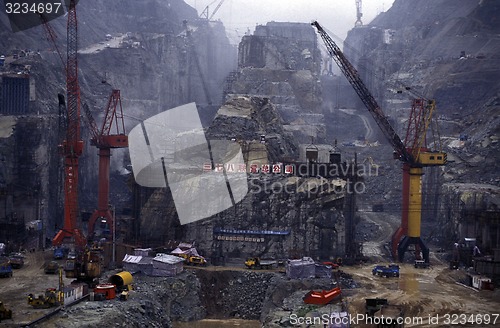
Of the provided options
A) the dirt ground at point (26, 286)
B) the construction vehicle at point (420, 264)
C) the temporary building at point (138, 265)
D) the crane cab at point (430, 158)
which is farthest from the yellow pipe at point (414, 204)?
the dirt ground at point (26, 286)

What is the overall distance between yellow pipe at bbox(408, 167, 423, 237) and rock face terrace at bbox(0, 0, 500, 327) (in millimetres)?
3406

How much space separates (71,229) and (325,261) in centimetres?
2229

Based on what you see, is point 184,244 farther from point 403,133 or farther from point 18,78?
point 403,133

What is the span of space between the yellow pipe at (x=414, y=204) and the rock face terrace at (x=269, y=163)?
3.41 meters

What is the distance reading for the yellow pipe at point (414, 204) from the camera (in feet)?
210

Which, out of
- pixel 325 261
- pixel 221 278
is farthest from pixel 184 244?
pixel 325 261

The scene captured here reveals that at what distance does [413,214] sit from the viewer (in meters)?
63.8

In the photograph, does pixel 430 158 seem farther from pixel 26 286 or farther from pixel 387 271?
pixel 26 286

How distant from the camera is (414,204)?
210ft

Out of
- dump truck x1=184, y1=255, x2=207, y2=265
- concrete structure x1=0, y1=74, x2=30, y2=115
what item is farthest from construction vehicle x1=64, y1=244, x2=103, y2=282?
concrete structure x1=0, y1=74, x2=30, y2=115

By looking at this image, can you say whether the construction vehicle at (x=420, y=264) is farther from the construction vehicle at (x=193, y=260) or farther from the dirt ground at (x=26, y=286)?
the dirt ground at (x=26, y=286)

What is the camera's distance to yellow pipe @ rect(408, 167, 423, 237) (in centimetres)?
6394

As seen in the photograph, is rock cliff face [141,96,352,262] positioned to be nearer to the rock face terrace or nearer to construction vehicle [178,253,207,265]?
the rock face terrace

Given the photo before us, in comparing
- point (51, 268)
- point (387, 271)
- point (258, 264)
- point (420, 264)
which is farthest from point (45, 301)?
point (420, 264)
